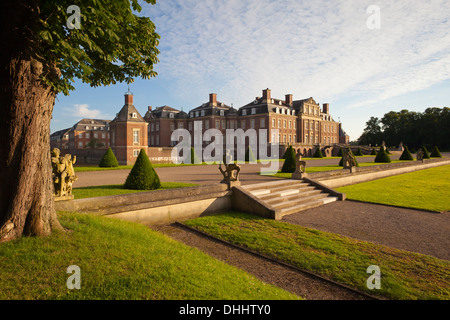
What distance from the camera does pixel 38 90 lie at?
4.39 metres

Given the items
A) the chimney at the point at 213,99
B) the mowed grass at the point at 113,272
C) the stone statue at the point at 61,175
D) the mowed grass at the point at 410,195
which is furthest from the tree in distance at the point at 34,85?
the chimney at the point at 213,99

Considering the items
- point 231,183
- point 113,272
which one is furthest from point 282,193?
point 113,272

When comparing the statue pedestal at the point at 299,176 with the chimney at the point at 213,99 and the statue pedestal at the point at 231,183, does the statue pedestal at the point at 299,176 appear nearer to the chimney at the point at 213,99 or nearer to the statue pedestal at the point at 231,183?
the statue pedestal at the point at 231,183

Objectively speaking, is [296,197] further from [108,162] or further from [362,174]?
[108,162]

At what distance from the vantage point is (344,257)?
17.4 feet

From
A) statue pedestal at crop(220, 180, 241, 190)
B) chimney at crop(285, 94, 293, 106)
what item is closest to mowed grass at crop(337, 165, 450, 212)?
statue pedestal at crop(220, 180, 241, 190)

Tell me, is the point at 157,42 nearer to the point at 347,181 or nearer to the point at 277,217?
the point at 277,217

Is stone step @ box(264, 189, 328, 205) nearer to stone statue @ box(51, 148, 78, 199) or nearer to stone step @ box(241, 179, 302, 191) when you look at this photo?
stone step @ box(241, 179, 302, 191)

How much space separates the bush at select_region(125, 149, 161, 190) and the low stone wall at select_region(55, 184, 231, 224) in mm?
2544

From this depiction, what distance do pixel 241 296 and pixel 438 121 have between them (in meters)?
79.5

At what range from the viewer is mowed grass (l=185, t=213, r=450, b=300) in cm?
424

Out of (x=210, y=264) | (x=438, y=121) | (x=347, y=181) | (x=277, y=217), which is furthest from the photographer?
(x=438, y=121)
